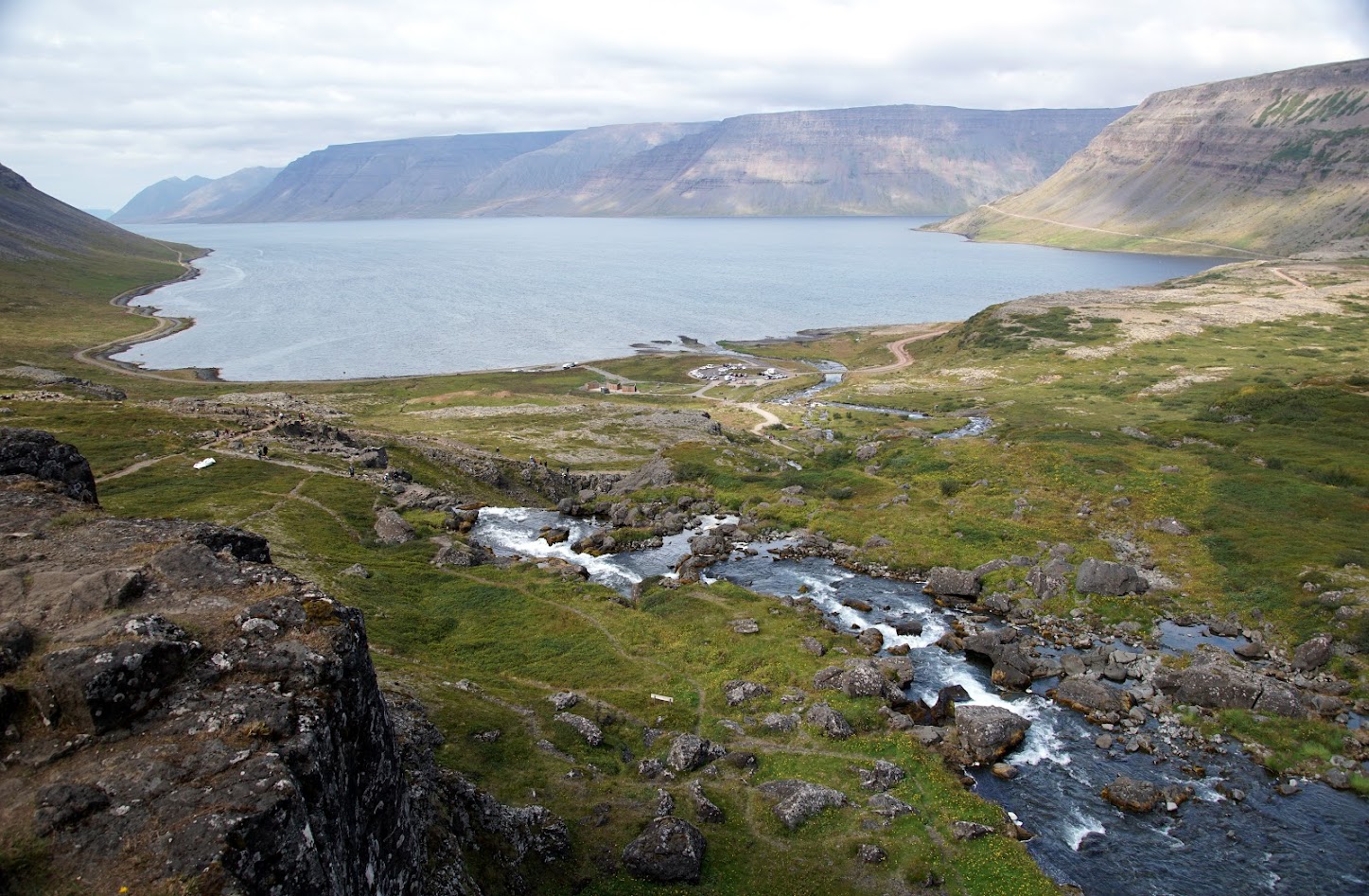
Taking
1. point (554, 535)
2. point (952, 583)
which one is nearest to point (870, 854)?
point (952, 583)

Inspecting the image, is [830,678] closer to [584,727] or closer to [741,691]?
[741,691]

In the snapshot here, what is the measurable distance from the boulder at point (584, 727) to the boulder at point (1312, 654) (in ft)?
156

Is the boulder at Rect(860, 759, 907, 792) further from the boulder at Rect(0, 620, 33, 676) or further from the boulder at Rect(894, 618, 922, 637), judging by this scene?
the boulder at Rect(0, 620, 33, 676)

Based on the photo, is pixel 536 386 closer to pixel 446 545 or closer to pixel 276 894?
pixel 446 545

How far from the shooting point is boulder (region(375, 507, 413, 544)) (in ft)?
249

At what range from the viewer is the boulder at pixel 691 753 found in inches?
1720

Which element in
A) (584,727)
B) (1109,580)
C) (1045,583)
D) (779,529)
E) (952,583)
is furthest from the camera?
(779,529)

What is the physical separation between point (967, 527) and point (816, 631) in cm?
2631

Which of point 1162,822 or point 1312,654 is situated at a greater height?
point 1312,654

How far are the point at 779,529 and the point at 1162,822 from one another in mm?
46604

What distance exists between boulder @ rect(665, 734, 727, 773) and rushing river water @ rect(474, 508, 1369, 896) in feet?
48.5

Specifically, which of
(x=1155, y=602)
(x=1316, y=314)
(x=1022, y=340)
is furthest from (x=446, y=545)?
(x=1316, y=314)

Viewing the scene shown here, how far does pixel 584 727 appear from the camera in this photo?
46.3 meters

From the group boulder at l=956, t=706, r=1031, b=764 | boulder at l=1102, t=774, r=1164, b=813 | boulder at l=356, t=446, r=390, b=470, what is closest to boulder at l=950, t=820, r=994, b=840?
boulder at l=956, t=706, r=1031, b=764
